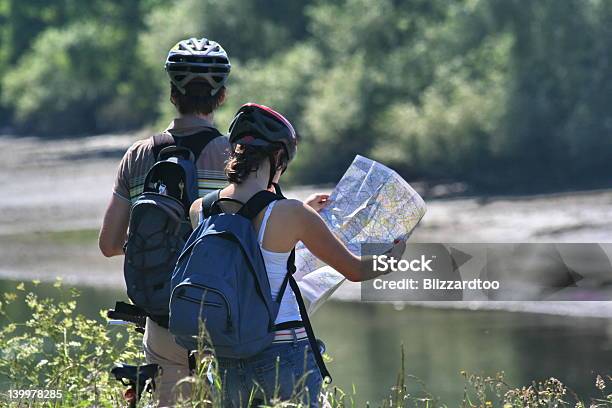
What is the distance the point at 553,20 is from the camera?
23781 millimetres

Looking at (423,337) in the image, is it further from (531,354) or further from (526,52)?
(526,52)

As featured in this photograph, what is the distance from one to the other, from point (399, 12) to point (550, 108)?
7397mm

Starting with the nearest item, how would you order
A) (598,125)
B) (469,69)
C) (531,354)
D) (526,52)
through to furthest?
(531,354)
(598,125)
(526,52)
(469,69)

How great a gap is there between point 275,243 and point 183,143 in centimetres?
71

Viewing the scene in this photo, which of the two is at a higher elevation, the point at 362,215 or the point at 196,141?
the point at 196,141

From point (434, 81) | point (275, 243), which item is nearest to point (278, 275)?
point (275, 243)

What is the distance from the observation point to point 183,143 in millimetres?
4180

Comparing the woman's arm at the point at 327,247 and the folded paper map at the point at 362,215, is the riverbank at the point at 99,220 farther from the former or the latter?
the woman's arm at the point at 327,247

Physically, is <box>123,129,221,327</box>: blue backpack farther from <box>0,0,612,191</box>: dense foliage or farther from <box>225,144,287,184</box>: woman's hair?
<box>0,0,612,191</box>: dense foliage

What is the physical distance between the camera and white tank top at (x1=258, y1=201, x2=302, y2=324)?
362cm

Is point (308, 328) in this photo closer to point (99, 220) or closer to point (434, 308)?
point (434, 308)

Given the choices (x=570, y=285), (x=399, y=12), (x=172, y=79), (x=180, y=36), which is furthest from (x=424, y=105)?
(x=172, y=79)

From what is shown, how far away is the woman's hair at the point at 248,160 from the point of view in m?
3.68

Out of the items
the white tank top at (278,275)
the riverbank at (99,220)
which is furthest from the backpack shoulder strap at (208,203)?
the riverbank at (99,220)
